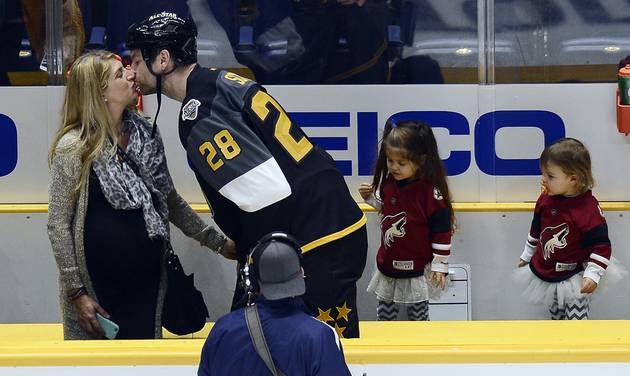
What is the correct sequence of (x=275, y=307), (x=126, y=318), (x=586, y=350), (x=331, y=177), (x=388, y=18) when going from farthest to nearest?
1. (x=388, y=18)
2. (x=126, y=318)
3. (x=331, y=177)
4. (x=586, y=350)
5. (x=275, y=307)

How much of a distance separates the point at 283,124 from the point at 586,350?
130 cm

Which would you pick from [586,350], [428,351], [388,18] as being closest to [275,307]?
[428,351]

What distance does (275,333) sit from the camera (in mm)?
3191

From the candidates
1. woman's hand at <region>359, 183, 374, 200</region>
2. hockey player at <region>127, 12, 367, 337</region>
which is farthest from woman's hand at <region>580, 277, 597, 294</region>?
hockey player at <region>127, 12, 367, 337</region>

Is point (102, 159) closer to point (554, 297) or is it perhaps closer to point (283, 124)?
point (283, 124)

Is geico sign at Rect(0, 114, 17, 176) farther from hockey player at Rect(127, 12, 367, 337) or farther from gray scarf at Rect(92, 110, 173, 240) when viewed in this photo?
hockey player at Rect(127, 12, 367, 337)

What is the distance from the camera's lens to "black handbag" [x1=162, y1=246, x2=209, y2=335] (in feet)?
15.3

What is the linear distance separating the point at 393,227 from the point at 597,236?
3.14 feet

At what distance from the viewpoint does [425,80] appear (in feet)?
20.2

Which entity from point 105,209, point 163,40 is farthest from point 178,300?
point 163,40

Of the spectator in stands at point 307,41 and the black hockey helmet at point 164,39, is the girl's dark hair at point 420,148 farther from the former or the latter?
the black hockey helmet at point 164,39

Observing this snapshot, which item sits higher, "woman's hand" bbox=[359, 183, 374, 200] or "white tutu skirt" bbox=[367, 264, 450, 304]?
"woman's hand" bbox=[359, 183, 374, 200]

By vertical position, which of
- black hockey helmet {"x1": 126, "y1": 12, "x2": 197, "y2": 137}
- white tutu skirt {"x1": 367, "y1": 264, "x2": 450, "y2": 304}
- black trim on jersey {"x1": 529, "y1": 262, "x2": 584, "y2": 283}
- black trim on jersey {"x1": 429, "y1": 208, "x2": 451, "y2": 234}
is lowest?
white tutu skirt {"x1": 367, "y1": 264, "x2": 450, "y2": 304}

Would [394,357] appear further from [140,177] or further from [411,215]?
[411,215]
